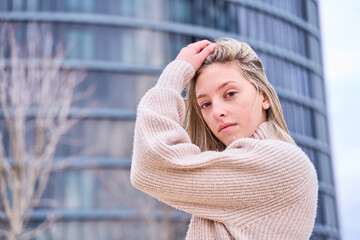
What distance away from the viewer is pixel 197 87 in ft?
7.50

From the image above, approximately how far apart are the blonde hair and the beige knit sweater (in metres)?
0.19

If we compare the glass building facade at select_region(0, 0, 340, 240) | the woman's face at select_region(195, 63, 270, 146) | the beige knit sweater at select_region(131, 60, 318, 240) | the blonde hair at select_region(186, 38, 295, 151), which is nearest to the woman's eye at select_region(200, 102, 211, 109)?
the woman's face at select_region(195, 63, 270, 146)

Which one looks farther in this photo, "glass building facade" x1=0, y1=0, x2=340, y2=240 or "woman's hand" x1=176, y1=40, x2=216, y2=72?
"glass building facade" x1=0, y1=0, x2=340, y2=240

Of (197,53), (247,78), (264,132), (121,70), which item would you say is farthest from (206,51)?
(121,70)

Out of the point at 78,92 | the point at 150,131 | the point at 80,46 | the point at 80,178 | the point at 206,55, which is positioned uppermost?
the point at 206,55

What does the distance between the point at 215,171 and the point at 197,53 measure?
0.54m

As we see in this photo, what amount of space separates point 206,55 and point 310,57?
126ft

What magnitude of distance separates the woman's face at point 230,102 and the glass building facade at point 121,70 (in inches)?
815

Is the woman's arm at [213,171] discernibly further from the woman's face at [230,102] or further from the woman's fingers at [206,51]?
the woman's fingers at [206,51]

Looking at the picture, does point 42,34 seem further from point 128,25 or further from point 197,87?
point 197,87

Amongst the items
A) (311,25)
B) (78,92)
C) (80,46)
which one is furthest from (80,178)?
(311,25)

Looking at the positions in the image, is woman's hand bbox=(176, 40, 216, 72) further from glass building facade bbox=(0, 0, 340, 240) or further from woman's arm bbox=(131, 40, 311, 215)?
glass building facade bbox=(0, 0, 340, 240)

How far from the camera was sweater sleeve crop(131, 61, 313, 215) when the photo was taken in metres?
2.02

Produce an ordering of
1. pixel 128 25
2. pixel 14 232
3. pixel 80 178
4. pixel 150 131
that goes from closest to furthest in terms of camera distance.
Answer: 1. pixel 150 131
2. pixel 14 232
3. pixel 80 178
4. pixel 128 25
